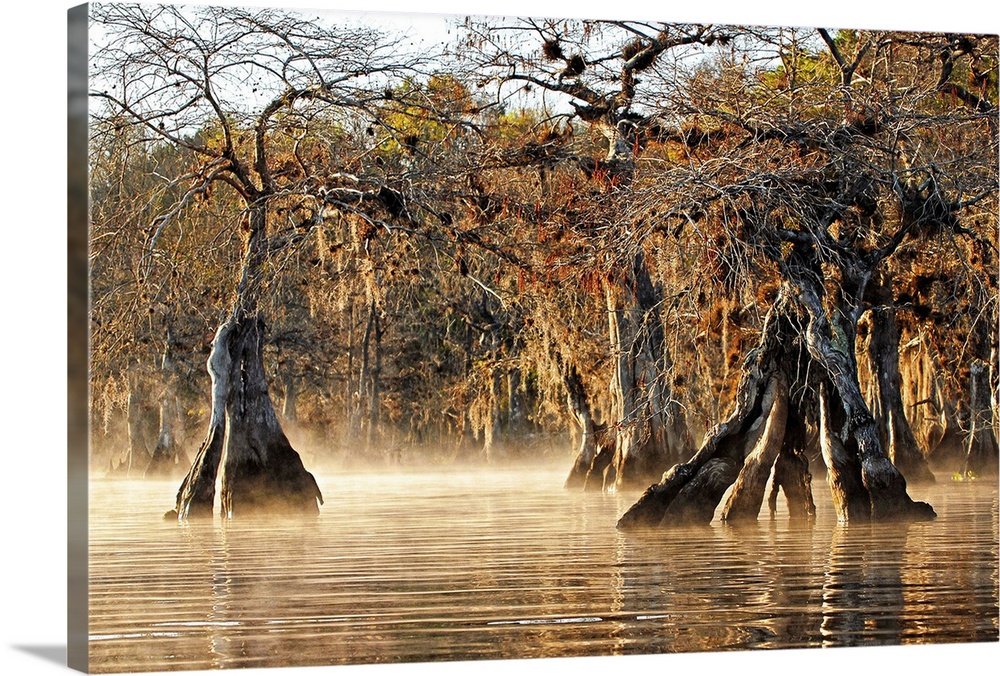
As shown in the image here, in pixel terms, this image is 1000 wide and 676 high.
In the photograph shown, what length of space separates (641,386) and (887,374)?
217cm

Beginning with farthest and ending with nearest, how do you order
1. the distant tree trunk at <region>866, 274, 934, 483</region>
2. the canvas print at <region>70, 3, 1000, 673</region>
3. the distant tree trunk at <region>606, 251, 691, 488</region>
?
the distant tree trunk at <region>866, 274, 934, 483</region> < the distant tree trunk at <region>606, 251, 691, 488</region> < the canvas print at <region>70, 3, 1000, 673</region>

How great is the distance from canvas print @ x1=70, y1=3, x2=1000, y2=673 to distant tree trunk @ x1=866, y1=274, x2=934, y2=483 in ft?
0.35

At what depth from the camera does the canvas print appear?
8.83 meters

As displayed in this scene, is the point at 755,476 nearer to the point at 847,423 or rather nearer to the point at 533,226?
the point at 847,423

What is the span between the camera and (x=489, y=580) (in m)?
8.91

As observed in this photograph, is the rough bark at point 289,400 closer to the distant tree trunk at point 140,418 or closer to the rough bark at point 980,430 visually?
the distant tree trunk at point 140,418

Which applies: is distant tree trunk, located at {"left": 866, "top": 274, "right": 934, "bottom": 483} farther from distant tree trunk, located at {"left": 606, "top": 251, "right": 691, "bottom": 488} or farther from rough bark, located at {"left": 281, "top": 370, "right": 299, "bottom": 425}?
rough bark, located at {"left": 281, "top": 370, "right": 299, "bottom": 425}

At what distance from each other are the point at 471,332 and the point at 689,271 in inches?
58.6

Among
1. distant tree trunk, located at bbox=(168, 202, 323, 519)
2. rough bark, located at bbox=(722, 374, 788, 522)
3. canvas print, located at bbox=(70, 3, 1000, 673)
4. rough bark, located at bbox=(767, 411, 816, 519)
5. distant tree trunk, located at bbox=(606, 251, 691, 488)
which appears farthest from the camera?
rough bark, located at bbox=(767, 411, 816, 519)

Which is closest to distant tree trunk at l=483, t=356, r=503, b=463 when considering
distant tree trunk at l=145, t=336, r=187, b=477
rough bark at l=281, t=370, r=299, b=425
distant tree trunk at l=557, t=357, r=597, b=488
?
distant tree trunk at l=557, t=357, r=597, b=488

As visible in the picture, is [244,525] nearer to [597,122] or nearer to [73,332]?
[73,332]

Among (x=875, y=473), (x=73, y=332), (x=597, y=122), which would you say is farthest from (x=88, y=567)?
(x=875, y=473)

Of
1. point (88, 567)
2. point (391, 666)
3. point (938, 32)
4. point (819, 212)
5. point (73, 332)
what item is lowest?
point (391, 666)

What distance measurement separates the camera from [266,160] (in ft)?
31.0
